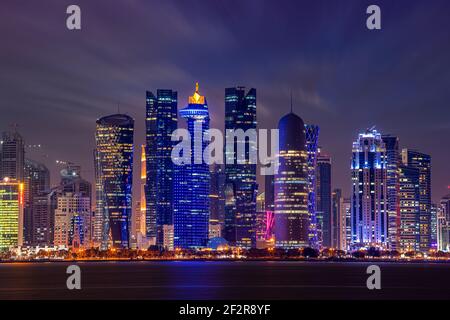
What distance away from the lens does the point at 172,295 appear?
136000 millimetres
